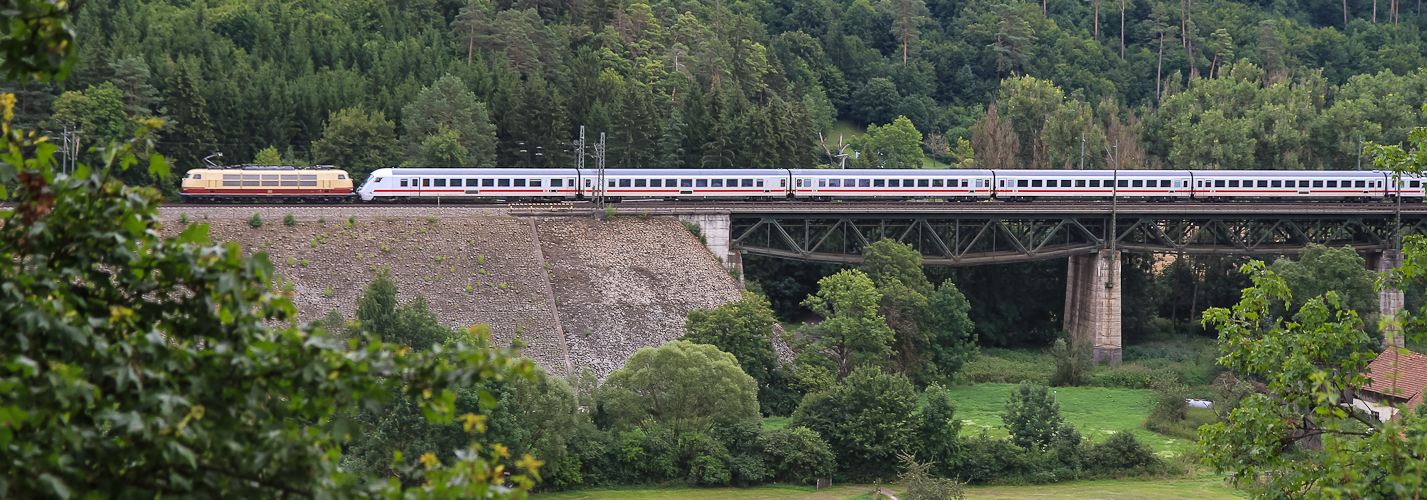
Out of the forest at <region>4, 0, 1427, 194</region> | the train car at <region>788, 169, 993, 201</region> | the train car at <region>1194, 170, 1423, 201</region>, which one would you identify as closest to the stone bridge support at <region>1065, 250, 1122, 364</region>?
the train car at <region>1194, 170, 1423, 201</region>

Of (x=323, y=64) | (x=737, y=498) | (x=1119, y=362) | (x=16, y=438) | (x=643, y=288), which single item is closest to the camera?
(x=16, y=438)

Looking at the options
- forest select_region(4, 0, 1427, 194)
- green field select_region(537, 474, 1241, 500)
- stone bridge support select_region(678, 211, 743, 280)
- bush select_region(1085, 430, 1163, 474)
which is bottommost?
green field select_region(537, 474, 1241, 500)

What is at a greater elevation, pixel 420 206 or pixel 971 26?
pixel 971 26

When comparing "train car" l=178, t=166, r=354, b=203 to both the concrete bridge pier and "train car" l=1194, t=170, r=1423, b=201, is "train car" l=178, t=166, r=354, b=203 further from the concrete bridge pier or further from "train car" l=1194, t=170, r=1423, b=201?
the concrete bridge pier

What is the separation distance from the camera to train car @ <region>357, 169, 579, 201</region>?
241 feet

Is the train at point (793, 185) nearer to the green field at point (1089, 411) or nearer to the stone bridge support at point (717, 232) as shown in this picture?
the stone bridge support at point (717, 232)

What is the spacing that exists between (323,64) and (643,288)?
50.3m

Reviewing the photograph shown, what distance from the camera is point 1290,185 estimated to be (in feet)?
278

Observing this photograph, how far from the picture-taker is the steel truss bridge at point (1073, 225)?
3022 inches

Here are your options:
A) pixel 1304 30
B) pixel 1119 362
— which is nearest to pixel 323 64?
pixel 1119 362

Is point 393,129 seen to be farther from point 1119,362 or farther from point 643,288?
point 1119,362

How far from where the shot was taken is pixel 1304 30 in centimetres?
17062

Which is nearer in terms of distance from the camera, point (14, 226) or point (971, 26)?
point (14, 226)

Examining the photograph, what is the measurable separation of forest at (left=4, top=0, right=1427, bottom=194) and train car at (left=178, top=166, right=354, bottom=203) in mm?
12375
